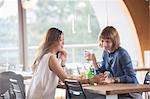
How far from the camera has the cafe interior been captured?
271 inches

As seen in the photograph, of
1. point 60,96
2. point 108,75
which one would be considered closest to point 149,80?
point 108,75

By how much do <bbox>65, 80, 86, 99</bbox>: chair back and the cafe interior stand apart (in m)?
2.87

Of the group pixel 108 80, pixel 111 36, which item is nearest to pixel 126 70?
pixel 108 80

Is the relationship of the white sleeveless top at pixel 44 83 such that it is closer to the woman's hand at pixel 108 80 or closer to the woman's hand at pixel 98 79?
the woman's hand at pixel 98 79

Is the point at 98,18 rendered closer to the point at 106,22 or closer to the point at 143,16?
the point at 106,22

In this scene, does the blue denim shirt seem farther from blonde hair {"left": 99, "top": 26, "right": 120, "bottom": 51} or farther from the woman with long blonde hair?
the woman with long blonde hair

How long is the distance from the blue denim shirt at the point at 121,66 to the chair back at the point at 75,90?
551 millimetres

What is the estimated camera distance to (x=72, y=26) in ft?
25.3

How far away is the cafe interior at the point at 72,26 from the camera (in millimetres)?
6871

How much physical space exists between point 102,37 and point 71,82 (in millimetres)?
683

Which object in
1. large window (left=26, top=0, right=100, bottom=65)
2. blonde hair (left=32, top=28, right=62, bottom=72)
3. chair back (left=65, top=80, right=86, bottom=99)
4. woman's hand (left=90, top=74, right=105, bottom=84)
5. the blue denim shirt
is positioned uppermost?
large window (left=26, top=0, right=100, bottom=65)

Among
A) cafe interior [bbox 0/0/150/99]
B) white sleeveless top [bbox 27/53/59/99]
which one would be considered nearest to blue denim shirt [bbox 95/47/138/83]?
white sleeveless top [bbox 27/53/59/99]

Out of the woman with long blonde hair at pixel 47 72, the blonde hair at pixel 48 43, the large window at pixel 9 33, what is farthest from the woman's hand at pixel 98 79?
the large window at pixel 9 33

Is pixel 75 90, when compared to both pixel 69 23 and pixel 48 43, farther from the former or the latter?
pixel 69 23
